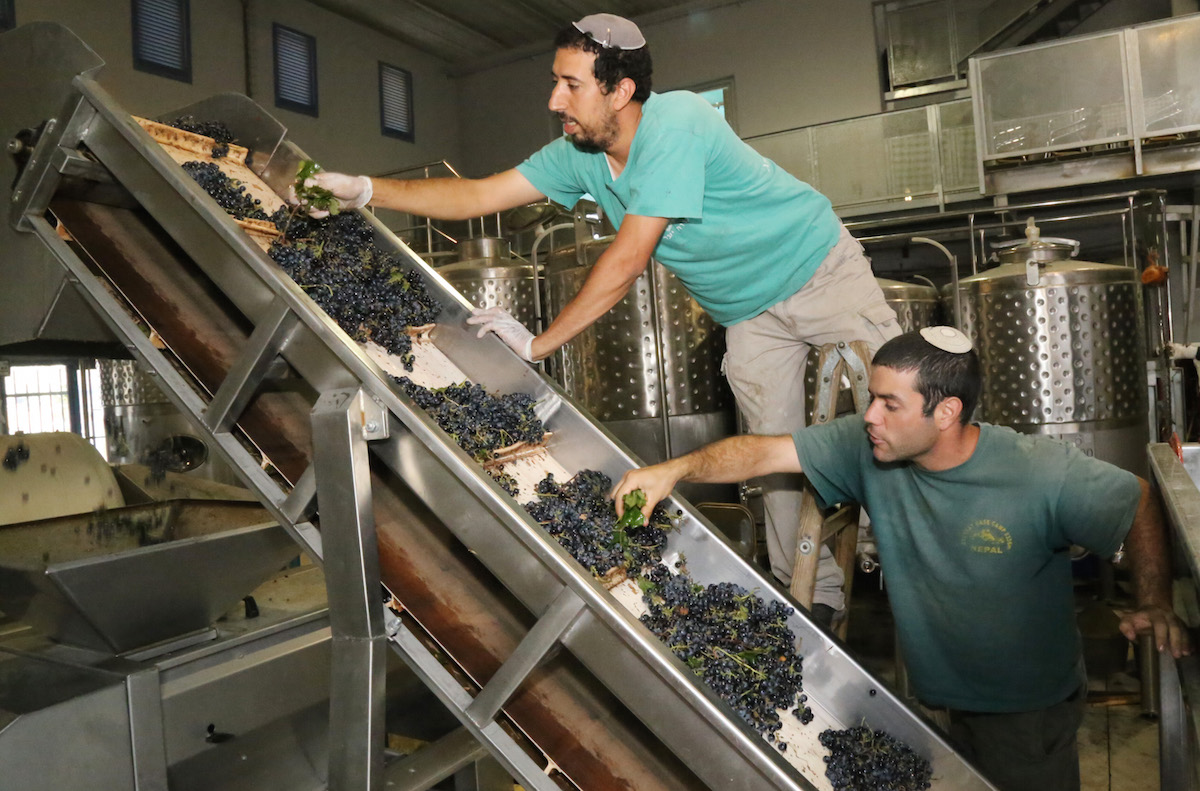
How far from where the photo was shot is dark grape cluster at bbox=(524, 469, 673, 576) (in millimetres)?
1938

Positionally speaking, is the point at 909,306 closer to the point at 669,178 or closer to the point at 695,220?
the point at 695,220

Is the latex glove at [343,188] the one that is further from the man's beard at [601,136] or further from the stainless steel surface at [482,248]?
the stainless steel surface at [482,248]

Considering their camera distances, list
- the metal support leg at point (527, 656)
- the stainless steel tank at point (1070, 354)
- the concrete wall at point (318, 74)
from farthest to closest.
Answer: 1. the concrete wall at point (318, 74)
2. the stainless steel tank at point (1070, 354)
3. the metal support leg at point (527, 656)

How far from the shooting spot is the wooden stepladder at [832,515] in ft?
7.92

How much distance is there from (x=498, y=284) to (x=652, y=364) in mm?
1369

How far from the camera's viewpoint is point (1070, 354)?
16.9 ft

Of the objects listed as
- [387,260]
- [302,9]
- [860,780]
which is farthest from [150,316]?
[302,9]

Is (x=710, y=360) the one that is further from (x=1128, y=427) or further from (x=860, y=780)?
(x=860, y=780)

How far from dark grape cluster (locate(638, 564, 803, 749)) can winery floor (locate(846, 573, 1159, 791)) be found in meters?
0.54

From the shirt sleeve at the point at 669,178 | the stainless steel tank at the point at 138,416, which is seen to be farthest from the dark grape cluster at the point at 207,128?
the stainless steel tank at the point at 138,416

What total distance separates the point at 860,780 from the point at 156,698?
1652 mm

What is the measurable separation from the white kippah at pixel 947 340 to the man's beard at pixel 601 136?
3.42 feet

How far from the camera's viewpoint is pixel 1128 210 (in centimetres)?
521

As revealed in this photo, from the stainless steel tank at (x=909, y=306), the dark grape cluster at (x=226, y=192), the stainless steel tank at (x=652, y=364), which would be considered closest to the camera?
the dark grape cluster at (x=226, y=192)
